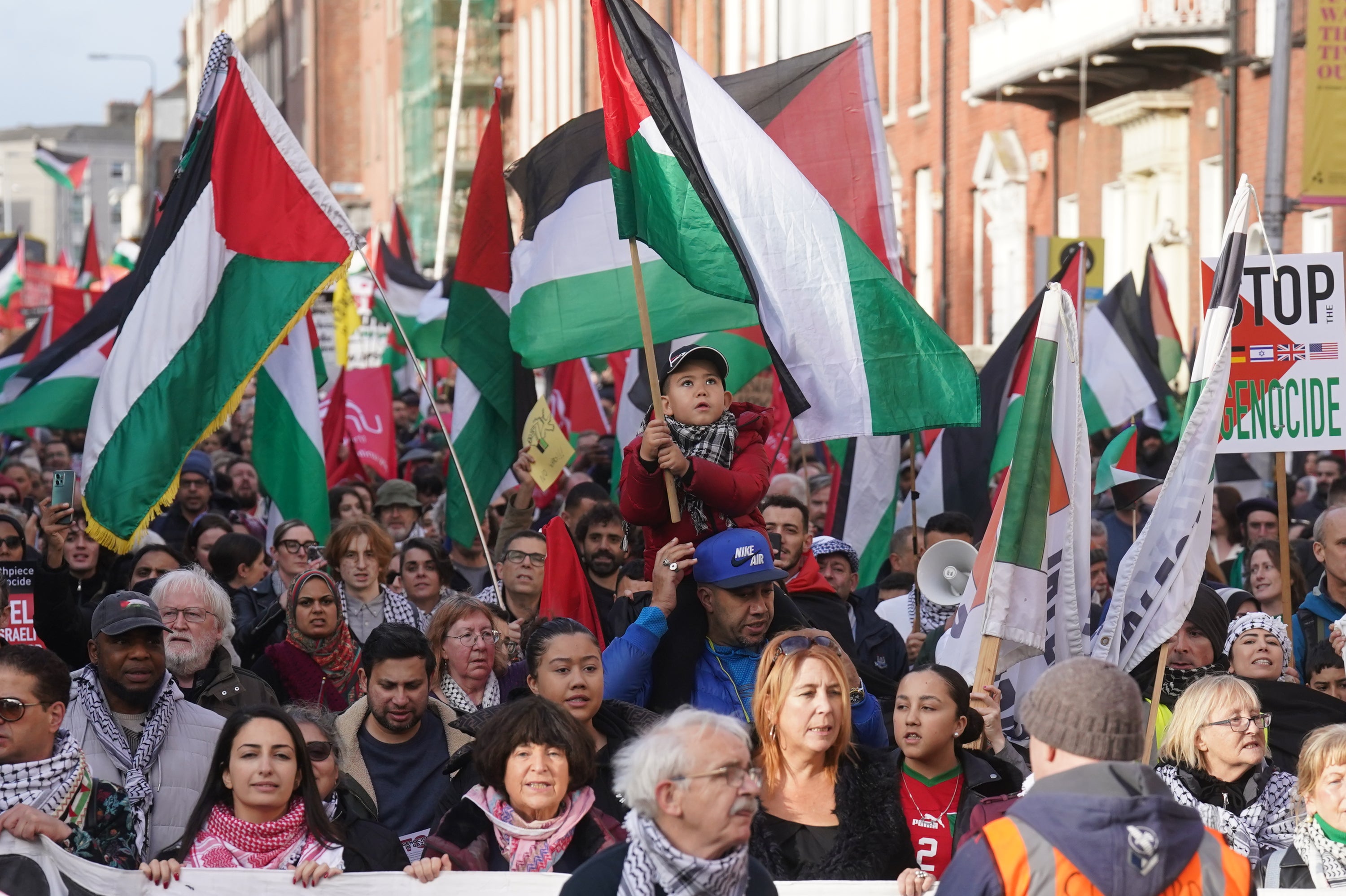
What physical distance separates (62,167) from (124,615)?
118ft

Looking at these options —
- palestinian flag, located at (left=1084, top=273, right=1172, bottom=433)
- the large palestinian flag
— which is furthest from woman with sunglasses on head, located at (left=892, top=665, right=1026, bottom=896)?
palestinian flag, located at (left=1084, top=273, right=1172, bottom=433)

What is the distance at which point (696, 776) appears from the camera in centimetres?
371

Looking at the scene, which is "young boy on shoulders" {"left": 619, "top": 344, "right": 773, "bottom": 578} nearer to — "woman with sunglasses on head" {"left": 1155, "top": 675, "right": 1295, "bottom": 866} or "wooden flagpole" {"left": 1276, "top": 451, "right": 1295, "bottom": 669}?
"woman with sunglasses on head" {"left": 1155, "top": 675, "right": 1295, "bottom": 866}

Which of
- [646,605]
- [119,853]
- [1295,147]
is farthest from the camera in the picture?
[1295,147]

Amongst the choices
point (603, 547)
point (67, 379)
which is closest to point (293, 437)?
point (603, 547)

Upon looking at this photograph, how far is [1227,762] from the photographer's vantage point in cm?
547

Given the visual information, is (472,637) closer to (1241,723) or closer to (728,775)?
(1241,723)

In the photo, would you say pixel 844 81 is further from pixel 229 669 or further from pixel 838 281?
pixel 229 669

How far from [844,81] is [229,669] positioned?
358cm

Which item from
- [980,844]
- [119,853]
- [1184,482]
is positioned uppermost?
[1184,482]

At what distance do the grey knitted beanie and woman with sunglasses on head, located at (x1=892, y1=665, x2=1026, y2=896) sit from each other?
1.37 meters

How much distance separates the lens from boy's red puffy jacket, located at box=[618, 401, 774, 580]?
5660 millimetres

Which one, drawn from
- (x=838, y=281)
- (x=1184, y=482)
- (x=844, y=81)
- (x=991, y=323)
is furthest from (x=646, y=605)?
(x=991, y=323)

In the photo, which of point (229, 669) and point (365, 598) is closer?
point (229, 669)
